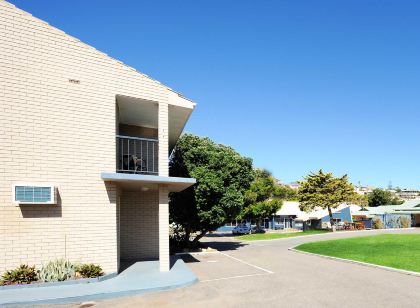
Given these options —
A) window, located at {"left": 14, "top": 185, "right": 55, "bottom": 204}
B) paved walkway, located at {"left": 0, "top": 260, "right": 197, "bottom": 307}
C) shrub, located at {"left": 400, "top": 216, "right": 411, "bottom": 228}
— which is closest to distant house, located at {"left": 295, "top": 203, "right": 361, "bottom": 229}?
shrub, located at {"left": 400, "top": 216, "right": 411, "bottom": 228}

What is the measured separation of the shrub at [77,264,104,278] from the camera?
34.0 ft

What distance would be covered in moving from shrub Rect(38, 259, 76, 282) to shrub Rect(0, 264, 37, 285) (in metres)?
0.25

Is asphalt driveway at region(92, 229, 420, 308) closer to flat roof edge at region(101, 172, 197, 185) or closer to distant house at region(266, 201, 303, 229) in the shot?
flat roof edge at region(101, 172, 197, 185)

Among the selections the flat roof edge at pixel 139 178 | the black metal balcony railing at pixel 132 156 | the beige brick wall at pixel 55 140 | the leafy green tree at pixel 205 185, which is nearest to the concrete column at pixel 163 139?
the flat roof edge at pixel 139 178

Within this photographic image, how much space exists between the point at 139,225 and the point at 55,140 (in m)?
6.18

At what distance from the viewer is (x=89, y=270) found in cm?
1041

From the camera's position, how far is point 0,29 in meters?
10.4

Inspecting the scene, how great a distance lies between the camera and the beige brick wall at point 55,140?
10.1 m

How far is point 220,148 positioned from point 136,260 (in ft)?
34.3

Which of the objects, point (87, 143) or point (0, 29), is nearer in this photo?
point (0, 29)

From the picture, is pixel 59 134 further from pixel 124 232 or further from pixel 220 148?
pixel 220 148

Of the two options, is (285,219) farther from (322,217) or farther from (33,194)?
(33,194)

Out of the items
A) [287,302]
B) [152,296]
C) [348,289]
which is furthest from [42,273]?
[348,289]

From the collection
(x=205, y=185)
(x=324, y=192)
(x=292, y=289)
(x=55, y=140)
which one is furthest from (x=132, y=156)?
(x=324, y=192)
